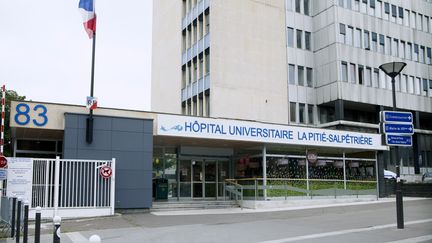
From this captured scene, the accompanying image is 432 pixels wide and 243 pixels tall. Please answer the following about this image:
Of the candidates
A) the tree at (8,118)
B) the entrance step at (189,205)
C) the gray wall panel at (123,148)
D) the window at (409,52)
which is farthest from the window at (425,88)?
the tree at (8,118)

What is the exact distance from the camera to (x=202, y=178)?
2562cm

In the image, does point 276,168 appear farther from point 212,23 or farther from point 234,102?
point 212,23

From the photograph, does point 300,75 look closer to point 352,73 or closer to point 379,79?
point 352,73

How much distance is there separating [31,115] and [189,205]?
8215 millimetres

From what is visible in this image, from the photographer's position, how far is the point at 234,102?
33.8 meters

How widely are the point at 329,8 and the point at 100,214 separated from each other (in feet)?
88.3

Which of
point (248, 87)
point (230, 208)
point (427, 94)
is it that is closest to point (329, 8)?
point (248, 87)

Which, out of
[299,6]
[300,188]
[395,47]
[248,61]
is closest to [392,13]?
[395,47]

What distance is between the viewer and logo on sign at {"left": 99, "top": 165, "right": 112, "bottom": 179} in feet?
59.9

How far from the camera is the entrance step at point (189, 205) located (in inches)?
832

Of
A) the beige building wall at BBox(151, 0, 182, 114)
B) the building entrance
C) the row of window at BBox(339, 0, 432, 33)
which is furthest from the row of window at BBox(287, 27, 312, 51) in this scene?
the building entrance

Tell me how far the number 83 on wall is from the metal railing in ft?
33.2

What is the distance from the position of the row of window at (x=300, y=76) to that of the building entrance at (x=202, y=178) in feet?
43.1

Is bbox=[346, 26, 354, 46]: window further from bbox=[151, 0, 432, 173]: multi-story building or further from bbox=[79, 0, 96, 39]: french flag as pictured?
bbox=[79, 0, 96, 39]: french flag
